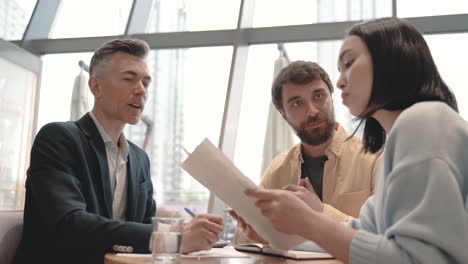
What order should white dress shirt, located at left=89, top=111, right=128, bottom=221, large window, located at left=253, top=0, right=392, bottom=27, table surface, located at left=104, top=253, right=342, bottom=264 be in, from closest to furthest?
table surface, located at left=104, top=253, right=342, bottom=264, white dress shirt, located at left=89, top=111, right=128, bottom=221, large window, located at left=253, top=0, right=392, bottom=27

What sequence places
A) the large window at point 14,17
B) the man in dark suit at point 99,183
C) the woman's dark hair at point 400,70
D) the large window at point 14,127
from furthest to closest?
the large window at point 14,17 < the large window at point 14,127 < the man in dark suit at point 99,183 < the woman's dark hair at point 400,70

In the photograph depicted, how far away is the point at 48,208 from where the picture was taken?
1571 mm

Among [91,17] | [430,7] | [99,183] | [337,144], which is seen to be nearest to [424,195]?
[99,183]

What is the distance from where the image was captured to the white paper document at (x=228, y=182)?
111cm

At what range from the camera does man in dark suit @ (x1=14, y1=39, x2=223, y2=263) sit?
1.47 meters

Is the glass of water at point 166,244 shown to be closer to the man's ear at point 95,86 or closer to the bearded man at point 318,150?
the bearded man at point 318,150

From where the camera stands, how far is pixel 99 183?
6.02 ft

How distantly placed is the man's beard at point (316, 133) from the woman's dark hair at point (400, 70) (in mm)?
1105

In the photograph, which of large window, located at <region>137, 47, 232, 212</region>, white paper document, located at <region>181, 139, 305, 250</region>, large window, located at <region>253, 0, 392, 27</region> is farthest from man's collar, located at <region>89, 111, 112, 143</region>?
large window, located at <region>253, 0, 392, 27</region>

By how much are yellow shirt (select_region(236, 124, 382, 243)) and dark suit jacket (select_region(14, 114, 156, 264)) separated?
662 millimetres

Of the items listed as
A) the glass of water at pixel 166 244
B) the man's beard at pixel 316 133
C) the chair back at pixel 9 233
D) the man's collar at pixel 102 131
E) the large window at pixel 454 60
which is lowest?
the chair back at pixel 9 233

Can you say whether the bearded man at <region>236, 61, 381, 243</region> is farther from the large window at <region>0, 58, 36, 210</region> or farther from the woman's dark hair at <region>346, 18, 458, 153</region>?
the large window at <region>0, 58, 36, 210</region>

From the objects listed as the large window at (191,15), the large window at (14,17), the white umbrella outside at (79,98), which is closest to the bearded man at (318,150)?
the large window at (191,15)

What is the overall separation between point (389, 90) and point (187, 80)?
3.30 meters
